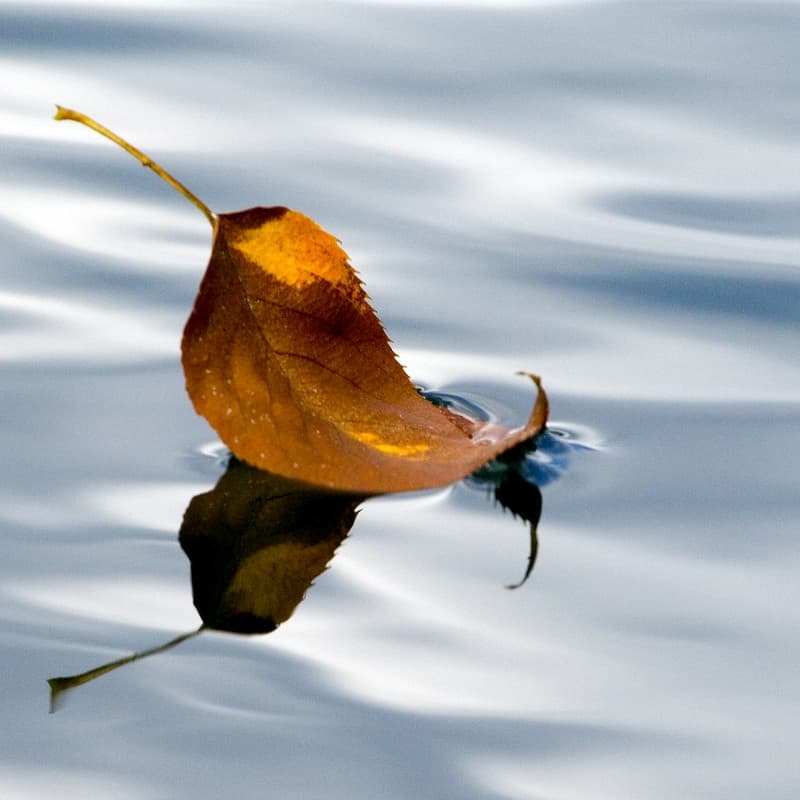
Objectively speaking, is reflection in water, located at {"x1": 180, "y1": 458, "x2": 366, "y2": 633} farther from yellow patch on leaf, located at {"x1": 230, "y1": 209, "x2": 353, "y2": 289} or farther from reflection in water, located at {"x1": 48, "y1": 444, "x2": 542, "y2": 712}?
yellow patch on leaf, located at {"x1": 230, "y1": 209, "x2": 353, "y2": 289}

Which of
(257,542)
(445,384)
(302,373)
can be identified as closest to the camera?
(257,542)

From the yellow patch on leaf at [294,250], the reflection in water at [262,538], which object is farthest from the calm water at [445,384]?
the yellow patch on leaf at [294,250]

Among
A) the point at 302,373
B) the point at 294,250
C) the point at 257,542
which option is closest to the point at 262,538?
the point at 257,542

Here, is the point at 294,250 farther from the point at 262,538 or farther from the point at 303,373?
the point at 262,538

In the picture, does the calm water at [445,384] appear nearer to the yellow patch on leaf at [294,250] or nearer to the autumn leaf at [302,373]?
the autumn leaf at [302,373]

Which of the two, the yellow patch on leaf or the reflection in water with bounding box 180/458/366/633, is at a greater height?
the yellow patch on leaf

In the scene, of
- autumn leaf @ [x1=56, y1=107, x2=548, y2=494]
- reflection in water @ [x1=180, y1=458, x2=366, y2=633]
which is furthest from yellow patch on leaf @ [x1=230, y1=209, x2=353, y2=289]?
reflection in water @ [x1=180, y1=458, x2=366, y2=633]
